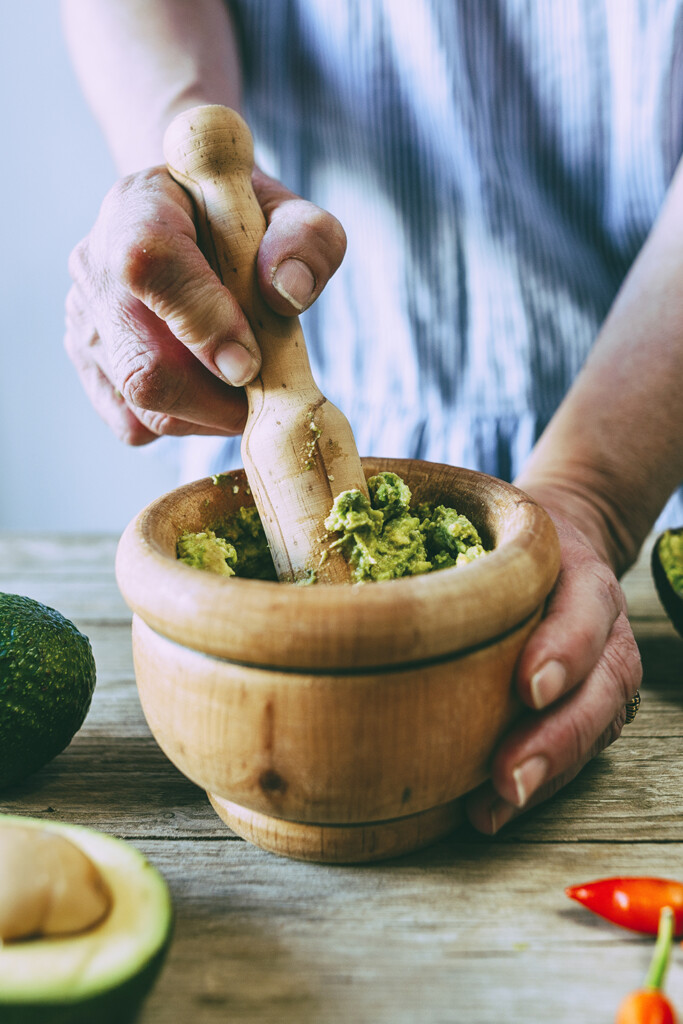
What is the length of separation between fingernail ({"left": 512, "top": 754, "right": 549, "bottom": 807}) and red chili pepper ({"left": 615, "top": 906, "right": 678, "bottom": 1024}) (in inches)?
5.9

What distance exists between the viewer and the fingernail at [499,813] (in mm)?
812

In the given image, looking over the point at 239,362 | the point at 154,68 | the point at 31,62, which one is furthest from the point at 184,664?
the point at 31,62

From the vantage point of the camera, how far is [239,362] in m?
0.94

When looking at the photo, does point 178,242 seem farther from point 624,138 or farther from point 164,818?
point 624,138

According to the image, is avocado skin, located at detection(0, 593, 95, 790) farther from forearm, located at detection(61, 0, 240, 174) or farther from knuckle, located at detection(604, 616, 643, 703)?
forearm, located at detection(61, 0, 240, 174)

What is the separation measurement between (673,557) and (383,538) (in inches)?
19.4

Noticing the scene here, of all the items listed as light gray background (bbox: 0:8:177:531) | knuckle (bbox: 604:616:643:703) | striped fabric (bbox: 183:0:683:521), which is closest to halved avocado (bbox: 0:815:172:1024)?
knuckle (bbox: 604:616:643:703)

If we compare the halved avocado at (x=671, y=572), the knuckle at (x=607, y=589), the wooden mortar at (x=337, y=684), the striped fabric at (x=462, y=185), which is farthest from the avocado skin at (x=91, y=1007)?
the striped fabric at (x=462, y=185)

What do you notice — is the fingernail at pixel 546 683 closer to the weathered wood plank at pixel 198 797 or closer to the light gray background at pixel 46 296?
the weathered wood plank at pixel 198 797

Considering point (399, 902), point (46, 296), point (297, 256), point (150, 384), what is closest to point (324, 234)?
point (297, 256)

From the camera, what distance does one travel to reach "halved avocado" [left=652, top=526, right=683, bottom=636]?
3.75ft

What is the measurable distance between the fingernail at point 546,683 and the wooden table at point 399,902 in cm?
17

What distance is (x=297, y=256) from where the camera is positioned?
93 cm

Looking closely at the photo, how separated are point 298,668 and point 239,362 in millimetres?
405
